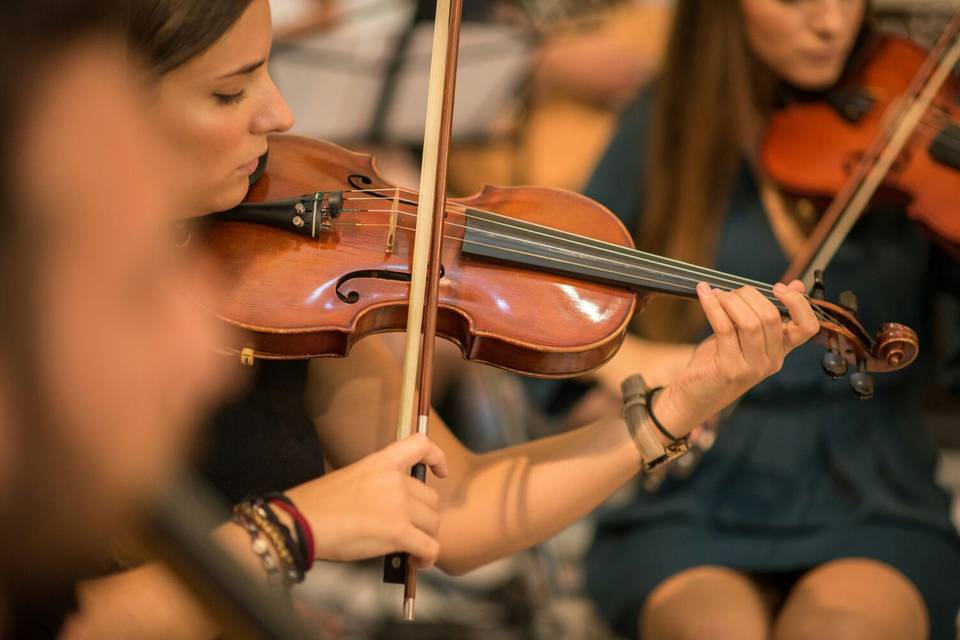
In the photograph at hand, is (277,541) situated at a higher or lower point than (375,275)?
lower

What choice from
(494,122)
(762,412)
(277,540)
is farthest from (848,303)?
(494,122)

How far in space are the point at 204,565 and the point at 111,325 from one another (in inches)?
4.4

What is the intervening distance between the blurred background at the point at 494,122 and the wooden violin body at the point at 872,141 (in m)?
0.19

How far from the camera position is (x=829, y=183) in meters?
1.32

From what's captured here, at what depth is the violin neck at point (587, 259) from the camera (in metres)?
0.95

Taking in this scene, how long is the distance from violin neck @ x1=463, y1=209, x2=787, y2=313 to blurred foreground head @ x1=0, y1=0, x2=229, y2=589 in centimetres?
51

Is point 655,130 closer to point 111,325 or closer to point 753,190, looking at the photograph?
point 753,190

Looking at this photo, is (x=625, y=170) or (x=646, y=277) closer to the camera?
(x=646, y=277)

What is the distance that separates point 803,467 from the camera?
54.9 inches

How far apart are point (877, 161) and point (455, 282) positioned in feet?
1.99

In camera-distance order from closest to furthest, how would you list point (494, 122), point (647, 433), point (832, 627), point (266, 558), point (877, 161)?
1. point (266, 558)
2. point (647, 433)
3. point (832, 627)
4. point (877, 161)
5. point (494, 122)

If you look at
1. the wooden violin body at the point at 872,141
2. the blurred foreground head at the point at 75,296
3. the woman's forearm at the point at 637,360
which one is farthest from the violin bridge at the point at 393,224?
the wooden violin body at the point at 872,141

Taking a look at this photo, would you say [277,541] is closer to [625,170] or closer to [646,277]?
[646,277]

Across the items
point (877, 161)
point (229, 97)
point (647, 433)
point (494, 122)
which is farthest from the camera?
point (494, 122)
